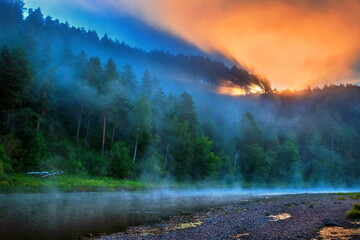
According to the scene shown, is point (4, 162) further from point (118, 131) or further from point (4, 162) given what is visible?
point (118, 131)

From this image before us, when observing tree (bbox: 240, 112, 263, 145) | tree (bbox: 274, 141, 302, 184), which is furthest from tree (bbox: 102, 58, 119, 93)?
tree (bbox: 274, 141, 302, 184)

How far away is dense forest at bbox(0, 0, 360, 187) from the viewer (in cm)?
5466

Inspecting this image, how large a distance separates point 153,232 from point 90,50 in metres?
172

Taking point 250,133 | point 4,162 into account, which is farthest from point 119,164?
point 250,133

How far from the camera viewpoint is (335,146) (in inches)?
6014

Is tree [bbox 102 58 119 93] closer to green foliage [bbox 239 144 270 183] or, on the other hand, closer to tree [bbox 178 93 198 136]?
tree [bbox 178 93 198 136]

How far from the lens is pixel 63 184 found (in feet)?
153

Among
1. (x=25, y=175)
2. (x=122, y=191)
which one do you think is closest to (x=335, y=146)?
(x=122, y=191)

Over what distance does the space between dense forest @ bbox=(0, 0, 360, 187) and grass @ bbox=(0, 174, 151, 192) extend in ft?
8.48

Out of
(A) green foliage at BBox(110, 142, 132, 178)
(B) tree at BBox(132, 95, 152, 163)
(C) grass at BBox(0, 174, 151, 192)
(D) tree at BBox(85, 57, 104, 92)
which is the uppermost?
(D) tree at BBox(85, 57, 104, 92)

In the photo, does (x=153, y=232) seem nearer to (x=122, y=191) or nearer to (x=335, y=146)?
(x=122, y=191)

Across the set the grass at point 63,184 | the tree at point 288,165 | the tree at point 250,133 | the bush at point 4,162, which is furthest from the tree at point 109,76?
the tree at point 288,165

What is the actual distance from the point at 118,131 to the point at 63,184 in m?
32.2

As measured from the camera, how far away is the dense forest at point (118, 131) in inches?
2152
